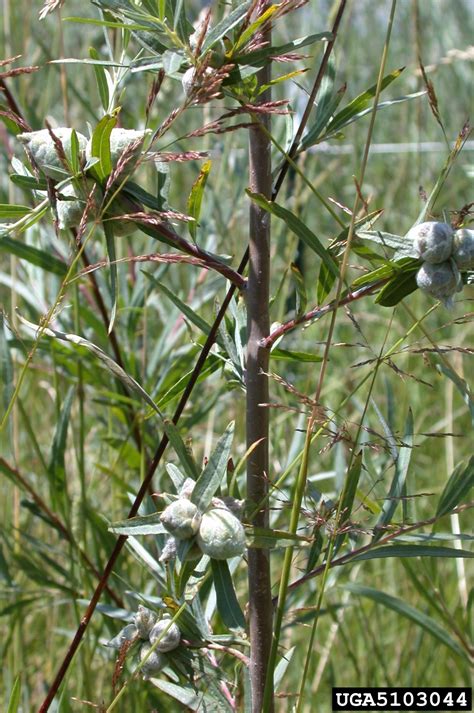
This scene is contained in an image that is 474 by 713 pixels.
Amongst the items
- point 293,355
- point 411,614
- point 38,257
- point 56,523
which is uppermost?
point 38,257

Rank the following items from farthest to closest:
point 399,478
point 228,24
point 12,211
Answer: point 399,478 < point 12,211 < point 228,24

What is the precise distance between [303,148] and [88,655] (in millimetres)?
768

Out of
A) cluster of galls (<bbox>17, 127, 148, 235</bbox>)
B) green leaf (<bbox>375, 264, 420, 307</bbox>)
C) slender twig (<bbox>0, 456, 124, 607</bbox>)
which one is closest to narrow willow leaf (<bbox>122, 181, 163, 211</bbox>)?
cluster of galls (<bbox>17, 127, 148, 235</bbox>)

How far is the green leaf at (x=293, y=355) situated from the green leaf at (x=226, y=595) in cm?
23

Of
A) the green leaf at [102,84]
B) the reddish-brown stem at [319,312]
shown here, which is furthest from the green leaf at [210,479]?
the green leaf at [102,84]

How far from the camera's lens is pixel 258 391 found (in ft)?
2.92

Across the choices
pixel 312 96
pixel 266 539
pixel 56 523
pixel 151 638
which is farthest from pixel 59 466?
pixel 312 96

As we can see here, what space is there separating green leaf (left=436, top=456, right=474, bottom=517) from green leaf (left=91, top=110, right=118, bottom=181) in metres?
0.48

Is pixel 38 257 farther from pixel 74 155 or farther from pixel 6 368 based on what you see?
pixel 74 155

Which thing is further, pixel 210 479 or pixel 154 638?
pixel 154 638

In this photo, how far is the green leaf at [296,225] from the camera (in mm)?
774

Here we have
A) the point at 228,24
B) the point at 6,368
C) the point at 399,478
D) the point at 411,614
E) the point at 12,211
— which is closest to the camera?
the point at 228,24

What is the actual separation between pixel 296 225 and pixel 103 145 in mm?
193

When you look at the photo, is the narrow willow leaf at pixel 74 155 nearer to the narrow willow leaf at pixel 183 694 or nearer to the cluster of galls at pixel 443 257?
the cluster of galls at pixel 443 257
